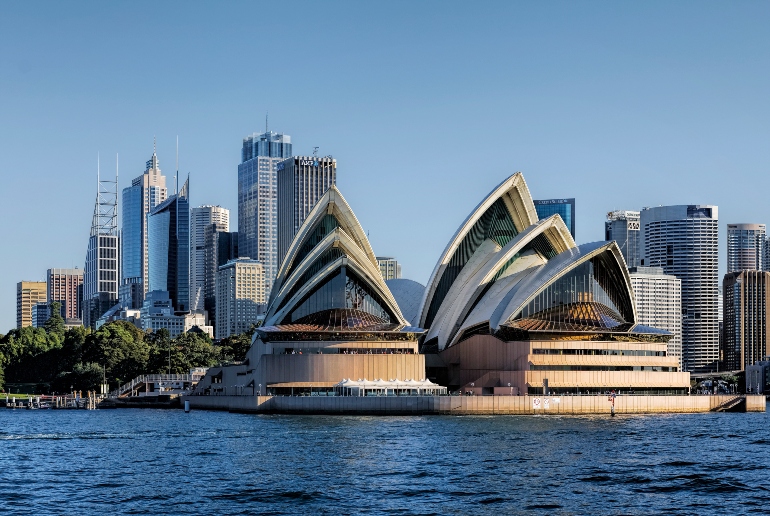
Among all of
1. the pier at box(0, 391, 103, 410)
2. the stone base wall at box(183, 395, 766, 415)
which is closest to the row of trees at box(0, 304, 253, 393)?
the pier at box(0, 391, 103, 410)

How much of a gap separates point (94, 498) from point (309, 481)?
9352 millimetres

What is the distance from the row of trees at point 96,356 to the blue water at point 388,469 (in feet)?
246

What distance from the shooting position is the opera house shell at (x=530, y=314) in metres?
118

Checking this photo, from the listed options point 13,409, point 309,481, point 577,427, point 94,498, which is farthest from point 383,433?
point 13,409

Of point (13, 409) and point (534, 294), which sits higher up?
point (534, 294)

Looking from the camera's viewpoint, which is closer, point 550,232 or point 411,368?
point 411,368

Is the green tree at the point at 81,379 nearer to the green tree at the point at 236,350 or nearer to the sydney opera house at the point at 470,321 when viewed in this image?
the green tree at the point at 236,350

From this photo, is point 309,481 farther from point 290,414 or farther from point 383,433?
point 290,414

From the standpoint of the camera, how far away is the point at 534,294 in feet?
400

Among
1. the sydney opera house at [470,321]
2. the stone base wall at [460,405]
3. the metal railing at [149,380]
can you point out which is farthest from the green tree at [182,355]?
the stone base wall at [460,405]

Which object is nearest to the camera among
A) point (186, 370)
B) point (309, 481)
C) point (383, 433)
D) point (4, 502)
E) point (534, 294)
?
point (4, 502)

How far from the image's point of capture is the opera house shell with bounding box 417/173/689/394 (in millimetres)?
117938

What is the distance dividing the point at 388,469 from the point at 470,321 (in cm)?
6884

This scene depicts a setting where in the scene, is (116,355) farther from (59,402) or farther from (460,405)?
(460,405)
